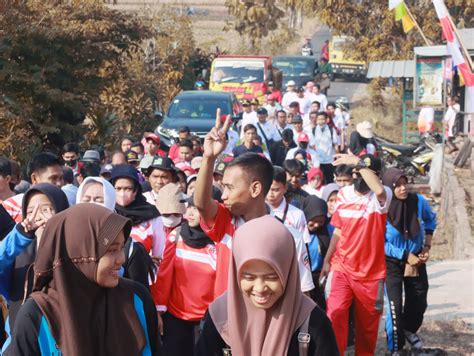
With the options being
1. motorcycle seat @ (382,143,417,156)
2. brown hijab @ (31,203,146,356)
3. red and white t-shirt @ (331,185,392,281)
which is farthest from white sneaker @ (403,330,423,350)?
motorcycle seat @ (382,143,417,156)

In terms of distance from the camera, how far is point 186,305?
643 centimetres

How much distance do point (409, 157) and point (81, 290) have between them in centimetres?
2020

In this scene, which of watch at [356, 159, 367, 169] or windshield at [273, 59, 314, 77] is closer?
watch at [356, 159, 367, 169]

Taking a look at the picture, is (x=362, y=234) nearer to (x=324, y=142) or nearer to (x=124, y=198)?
(x=124, y=198)

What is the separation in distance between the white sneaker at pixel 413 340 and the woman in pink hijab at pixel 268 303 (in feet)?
16.8

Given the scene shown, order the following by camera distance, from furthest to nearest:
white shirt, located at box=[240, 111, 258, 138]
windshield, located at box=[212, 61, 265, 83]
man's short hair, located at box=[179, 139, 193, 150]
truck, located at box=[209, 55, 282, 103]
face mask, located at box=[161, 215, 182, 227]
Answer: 1. windshield, located at box=[212, 61, 265, 83]
2. truck, located at box=[209, 55, 282, 103]
3. white shirt, located at box=[240, 111, 258, 138]
4. man's short hair, located at box=[179, 139, 193, 150]
5. face mask, located at box=[161, 215, 182, 227]

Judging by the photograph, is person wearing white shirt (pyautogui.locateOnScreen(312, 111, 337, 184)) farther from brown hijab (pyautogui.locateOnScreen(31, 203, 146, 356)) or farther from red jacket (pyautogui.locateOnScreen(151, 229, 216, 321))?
brown hijab (pyautogui.locateOnScreen(31, 203, 146, 356))

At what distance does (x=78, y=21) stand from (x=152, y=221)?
39.2ft

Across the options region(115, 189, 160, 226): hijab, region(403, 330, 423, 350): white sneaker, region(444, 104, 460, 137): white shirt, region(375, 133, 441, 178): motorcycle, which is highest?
region(115, 189, 160, 226): hijab

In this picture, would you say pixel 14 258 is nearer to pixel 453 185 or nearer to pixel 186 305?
pixel 186 305

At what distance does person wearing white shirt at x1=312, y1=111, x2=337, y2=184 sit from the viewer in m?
17.7

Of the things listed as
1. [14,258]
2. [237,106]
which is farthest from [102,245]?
[237,106]

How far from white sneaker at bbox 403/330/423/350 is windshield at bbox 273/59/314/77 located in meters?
31.1

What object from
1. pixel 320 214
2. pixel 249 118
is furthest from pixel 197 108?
pixel 320 214
